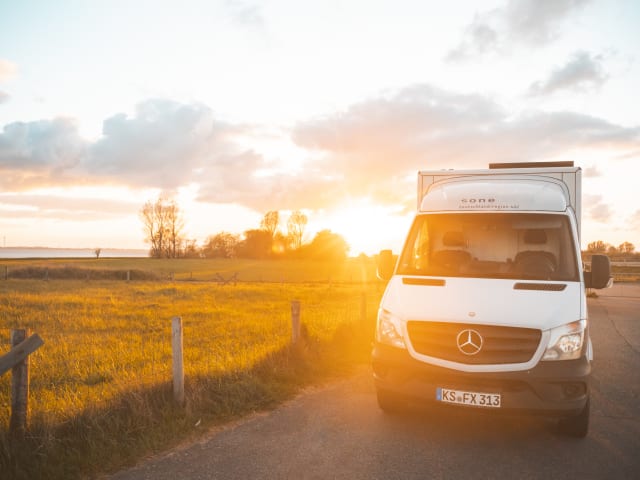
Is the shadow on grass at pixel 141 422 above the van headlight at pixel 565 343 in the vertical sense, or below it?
below

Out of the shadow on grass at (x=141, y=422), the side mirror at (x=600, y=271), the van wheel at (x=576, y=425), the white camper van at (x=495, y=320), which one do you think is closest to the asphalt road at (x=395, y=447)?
the van wheel at (x=576, y=425)

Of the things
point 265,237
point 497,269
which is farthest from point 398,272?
point 265,237

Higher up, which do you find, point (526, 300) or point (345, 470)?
point (526, 300)

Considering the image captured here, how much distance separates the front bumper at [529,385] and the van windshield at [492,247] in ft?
3.69

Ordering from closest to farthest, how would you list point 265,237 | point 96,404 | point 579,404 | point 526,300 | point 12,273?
point 579,404 < point 526,300 < point 96,404 < point 12,273 < point 265,237

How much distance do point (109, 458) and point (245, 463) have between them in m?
1.25

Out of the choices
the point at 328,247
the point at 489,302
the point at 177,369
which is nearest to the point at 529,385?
the point at 489,302

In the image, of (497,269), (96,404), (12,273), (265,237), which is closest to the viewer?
(96,404)

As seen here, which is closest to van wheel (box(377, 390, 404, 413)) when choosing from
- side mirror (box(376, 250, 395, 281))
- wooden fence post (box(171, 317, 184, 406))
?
side mirror (box(376, 250, 395, 281))

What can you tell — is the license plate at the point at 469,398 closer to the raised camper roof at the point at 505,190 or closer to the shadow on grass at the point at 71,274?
the raised camper roof at the point at 505,190

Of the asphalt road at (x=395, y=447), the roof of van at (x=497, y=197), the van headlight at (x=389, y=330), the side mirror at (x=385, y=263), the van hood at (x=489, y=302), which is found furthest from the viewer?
the side mirror at (x=385, y=263)

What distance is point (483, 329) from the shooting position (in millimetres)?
4812

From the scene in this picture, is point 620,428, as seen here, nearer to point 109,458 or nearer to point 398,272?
point 398,272

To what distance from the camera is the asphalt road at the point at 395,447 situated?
4.25 m
